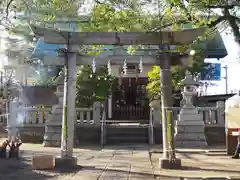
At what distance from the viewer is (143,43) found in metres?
11.7

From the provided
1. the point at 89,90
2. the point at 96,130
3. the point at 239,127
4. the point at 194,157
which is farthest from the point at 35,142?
the point at 239,127

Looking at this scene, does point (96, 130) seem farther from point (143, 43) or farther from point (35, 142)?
point (143, 43)

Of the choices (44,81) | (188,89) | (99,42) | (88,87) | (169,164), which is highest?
(44,81)

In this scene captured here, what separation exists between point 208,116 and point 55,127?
24.8ft

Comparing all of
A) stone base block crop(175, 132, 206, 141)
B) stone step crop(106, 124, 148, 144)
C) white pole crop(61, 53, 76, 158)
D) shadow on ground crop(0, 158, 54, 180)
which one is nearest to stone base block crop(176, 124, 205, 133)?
stone base block crop(175, 132, 206, 141)

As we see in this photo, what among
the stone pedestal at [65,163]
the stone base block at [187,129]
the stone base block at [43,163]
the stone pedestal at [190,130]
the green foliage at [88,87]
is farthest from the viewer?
the green foliage at [88,87]

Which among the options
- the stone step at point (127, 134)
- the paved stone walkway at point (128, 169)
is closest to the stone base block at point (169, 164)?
the paved stone walkway at point (128, 169)

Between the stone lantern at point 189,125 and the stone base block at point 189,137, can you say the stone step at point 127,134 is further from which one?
the stone lantern at point 189,125

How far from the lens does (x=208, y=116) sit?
66.5 ft

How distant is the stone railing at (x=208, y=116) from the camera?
19.9m

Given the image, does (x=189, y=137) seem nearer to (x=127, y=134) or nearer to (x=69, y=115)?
(x=127, y=134)

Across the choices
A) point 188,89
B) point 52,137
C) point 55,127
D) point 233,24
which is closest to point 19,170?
point 52,137

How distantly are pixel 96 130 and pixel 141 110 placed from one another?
7.56 metres

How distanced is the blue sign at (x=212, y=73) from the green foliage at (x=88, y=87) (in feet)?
21.4
